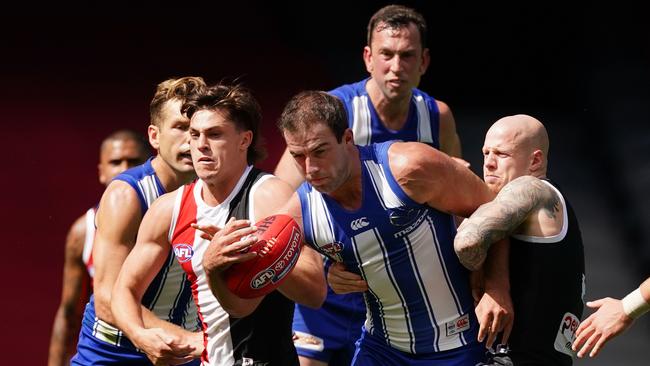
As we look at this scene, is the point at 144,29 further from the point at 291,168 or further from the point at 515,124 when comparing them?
the point at 515,124

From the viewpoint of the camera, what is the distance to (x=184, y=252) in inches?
219

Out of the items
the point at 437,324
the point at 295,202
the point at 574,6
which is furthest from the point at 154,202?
the point at 574,6

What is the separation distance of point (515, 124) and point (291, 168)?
6.69 feet

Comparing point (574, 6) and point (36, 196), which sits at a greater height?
point (574, 6)

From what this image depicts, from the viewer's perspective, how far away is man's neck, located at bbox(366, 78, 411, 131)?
718 cm

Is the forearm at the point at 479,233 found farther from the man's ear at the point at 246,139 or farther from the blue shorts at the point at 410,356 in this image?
the man's ear at the point at 246,139

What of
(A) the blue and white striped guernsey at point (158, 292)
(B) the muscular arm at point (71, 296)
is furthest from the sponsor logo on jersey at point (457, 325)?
(B) the muscular arm at point (71, 296)

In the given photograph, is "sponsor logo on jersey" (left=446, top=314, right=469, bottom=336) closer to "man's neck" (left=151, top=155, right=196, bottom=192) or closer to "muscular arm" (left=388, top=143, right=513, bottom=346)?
"muscular arm" (left=388, top=143, right=513, bottom=346)

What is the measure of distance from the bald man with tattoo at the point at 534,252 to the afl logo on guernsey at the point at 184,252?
1.19 m

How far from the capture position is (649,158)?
983cm

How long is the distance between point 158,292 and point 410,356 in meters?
1.38

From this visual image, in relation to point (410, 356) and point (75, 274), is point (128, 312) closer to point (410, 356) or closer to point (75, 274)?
point (410, 356)

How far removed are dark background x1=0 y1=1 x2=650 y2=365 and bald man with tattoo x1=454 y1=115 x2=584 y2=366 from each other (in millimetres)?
4270

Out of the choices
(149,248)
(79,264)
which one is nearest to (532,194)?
(149,248)
